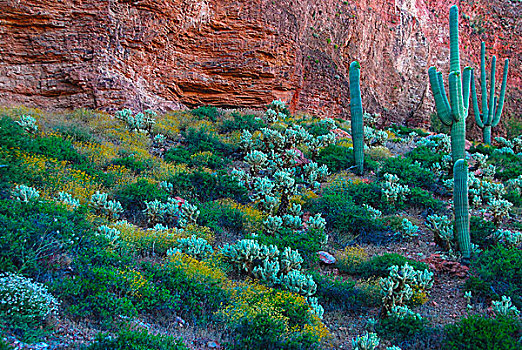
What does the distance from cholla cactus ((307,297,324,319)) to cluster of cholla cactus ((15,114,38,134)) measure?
753cm

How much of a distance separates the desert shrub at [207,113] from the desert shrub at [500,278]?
9661 mm

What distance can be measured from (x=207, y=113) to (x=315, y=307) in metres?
9.93

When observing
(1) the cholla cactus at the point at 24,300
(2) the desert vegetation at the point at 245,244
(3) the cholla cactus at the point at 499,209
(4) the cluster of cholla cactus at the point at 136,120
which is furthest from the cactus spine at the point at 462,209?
(4) the cluster of cholla cactus at the point at 136,120

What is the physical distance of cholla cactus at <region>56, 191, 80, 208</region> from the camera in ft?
19.9

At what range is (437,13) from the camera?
25109 millimetres

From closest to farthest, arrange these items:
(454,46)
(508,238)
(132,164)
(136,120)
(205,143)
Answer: (508,238), (454,46), (132,164), (205,143), (136,120)

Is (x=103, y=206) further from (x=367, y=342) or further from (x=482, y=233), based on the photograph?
(x=482, y=233)

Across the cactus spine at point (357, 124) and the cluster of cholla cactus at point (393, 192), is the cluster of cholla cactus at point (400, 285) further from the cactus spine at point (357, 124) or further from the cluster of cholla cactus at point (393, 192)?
the cactus spine at point (357, 124)

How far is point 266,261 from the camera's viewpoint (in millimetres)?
5523

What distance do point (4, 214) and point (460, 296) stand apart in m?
5.92

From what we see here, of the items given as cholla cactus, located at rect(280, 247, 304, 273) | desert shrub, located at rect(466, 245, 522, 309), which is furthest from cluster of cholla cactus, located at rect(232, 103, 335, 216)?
desert shrub, located at rect(466, 245, 522, 309)

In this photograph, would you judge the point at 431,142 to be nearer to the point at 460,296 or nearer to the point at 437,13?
the point at 460,296

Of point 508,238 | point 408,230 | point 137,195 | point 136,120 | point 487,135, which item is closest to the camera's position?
point 508,238

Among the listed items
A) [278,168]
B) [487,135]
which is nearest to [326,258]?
[278,168]
